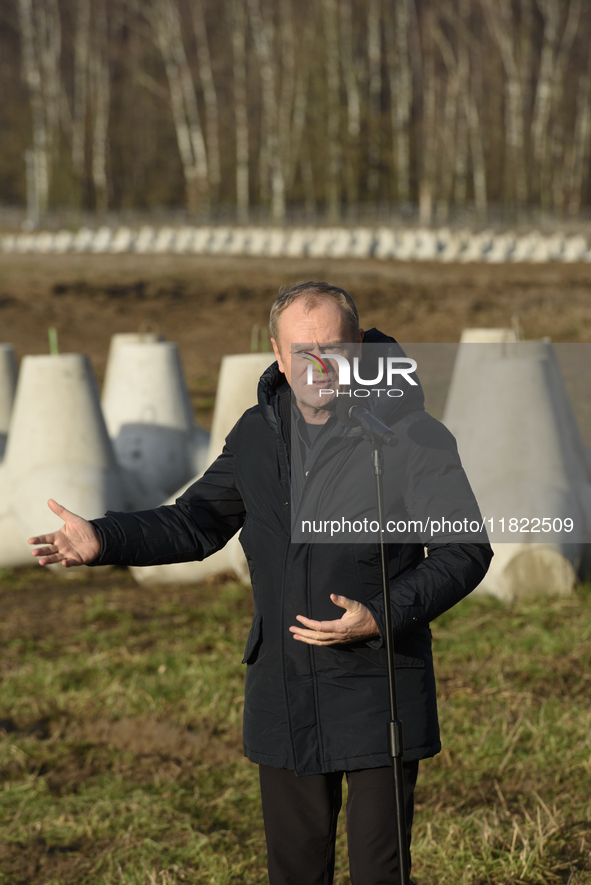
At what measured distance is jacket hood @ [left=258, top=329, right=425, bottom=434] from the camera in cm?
192

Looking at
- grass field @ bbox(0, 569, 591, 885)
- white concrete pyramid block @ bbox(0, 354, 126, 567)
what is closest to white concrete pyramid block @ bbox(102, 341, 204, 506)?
white concrete pyramid block @ bbox(0, 354, 126, 567)

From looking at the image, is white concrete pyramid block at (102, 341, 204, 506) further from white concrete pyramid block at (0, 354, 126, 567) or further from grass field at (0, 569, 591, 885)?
Result: grass field at (0, 569, 591, 885)

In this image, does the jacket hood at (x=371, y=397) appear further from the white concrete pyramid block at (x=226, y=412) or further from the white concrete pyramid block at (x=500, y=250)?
the white concrete pyramid block at (x=500, y=250)

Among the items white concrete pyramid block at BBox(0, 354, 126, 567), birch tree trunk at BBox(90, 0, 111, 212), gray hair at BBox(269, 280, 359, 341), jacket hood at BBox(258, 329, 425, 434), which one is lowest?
jacket hood at BBox(258, 329, 425, 434)

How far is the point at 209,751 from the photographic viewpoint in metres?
3.79

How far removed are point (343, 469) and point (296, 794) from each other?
65 centimetres

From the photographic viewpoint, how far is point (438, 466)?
187cm

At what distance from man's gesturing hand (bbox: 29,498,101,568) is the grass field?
48.8 inches

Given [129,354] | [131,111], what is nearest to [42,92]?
[131,111]

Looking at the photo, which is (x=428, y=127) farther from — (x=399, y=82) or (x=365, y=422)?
(x=365, y=422)

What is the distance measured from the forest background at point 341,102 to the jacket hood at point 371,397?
2725 cm

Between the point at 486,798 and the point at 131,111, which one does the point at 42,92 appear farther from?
the point at 486,798

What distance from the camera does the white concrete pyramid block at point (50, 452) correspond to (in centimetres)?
618

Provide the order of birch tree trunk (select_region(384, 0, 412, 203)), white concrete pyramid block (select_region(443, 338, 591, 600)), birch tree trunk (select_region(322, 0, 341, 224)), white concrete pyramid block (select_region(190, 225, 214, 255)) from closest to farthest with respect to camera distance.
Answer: white concrete pyramid block (select_region(443, 338, 591, 600)) < white concrete pyramid block (select_region(190, 225, 214, 255)) < birch tree trunk (select_region(384, 0, 412, 203)) < birch tree trunk (select_region(322, 0, 341, 224))
